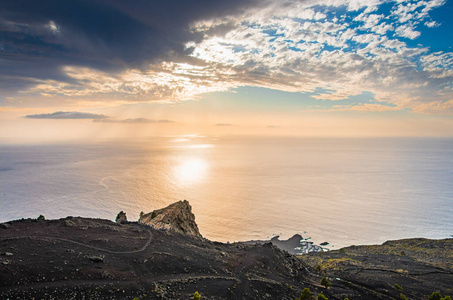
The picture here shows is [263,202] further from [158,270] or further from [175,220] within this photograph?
[158,270]

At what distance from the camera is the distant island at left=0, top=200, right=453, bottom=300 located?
24594 mm

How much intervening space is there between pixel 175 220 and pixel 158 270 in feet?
85.6

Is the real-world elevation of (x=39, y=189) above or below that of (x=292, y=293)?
below

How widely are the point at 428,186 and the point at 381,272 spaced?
155m

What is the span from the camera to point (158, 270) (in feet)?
101

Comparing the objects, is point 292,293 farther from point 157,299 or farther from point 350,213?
point 350,213

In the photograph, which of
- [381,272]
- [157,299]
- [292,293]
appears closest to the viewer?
[157,299]

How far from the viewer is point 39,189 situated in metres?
142

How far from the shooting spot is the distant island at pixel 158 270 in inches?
968

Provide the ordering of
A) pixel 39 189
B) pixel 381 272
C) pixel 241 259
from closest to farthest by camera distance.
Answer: pixel 241 259, pixel 381 272, pixel 39 189

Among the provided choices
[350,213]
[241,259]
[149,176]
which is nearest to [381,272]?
[241,259]

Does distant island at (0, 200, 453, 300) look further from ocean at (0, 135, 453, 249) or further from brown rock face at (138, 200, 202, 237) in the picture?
ocean at (0, 135, 453, 249)

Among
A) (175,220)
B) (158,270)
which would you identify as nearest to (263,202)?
(175,220)

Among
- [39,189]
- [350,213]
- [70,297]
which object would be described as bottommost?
[39,189]
